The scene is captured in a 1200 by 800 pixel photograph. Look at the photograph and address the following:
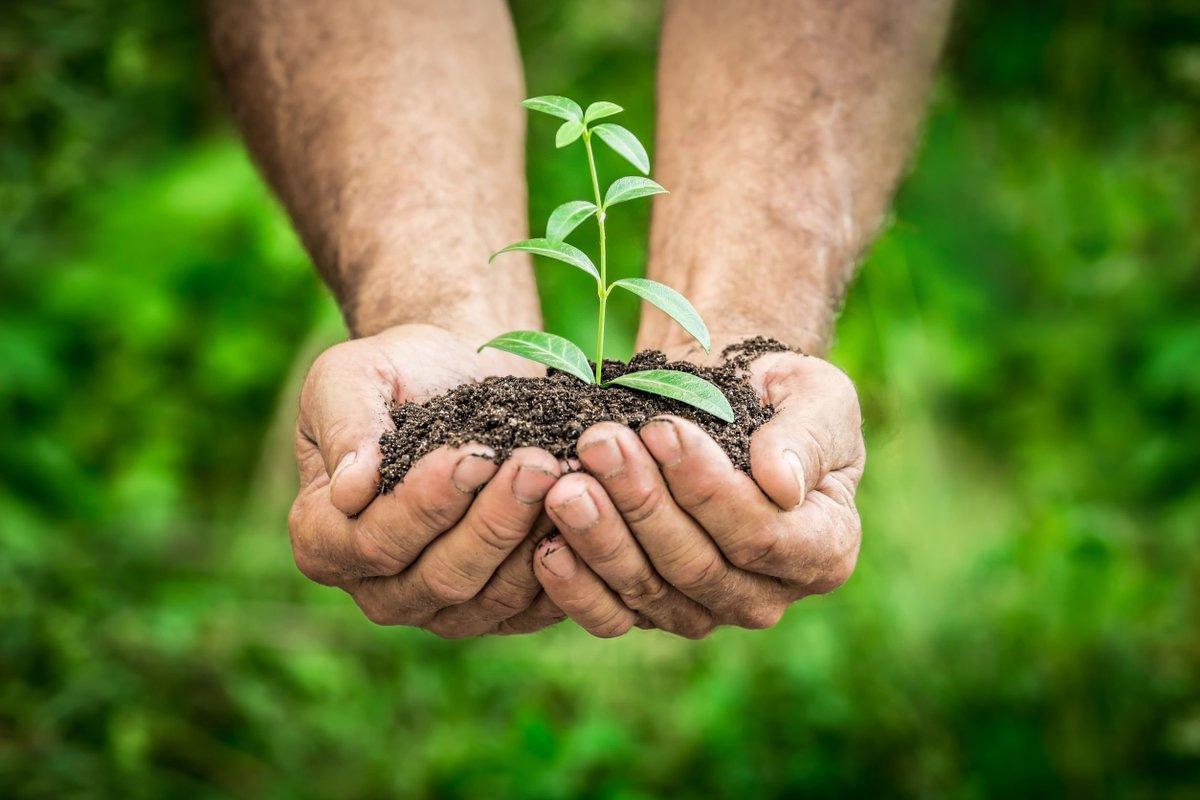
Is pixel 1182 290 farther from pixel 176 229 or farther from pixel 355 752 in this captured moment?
pixel 176 229

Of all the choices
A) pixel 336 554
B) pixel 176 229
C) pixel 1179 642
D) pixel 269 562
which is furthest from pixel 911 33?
pixel 176 229

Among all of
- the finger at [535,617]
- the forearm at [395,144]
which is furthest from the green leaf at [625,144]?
the finger at [535,617]

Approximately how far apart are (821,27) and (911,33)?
187 mm

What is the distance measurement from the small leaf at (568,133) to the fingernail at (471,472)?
1.27 feet

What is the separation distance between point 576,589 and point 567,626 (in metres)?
1.87

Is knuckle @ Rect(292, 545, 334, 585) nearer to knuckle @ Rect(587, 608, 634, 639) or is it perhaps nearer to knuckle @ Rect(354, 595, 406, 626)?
knuckle @ Rect(354, 595, 406, 626)

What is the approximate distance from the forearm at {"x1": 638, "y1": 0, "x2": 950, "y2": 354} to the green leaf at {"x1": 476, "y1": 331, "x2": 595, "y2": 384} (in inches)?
17.8

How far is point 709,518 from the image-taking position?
3.88 ft

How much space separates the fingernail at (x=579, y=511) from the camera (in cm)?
110

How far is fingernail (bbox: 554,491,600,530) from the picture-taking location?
3.61 feet

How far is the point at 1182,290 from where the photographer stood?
3121 millimetres

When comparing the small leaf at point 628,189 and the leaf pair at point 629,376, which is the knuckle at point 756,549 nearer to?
the leaf pair at point 629,376

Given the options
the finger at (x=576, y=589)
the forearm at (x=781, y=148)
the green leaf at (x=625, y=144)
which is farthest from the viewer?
the forearm at (x=781, y=148)

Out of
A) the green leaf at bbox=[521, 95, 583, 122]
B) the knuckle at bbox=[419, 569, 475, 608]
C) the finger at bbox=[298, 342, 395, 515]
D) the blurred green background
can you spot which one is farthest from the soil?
the blurred green background
